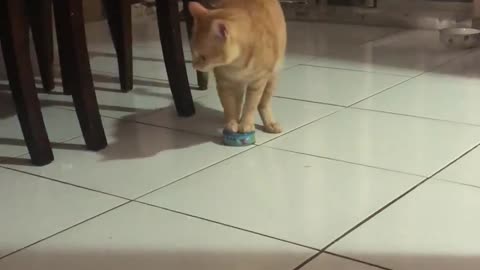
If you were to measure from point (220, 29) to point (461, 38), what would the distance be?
1.31 m

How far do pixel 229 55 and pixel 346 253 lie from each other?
0.48m

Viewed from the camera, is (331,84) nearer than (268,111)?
No

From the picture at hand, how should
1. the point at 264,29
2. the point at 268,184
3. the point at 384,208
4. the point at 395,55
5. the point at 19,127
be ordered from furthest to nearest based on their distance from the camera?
1. the point at 395,55
2. the point at 19,127
3. the point at 264,29
4. the point at 268,184
5. the point at 384,208

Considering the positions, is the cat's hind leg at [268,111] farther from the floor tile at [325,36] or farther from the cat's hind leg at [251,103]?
the floor tile at [325,36]

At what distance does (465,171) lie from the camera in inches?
55.8

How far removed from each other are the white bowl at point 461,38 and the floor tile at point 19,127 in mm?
1220

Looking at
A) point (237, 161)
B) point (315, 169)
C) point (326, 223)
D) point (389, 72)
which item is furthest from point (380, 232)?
point (389, 72)

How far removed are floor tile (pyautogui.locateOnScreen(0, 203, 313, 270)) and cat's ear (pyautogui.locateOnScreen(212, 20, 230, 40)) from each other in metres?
0.35

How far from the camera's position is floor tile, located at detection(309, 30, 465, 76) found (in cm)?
226

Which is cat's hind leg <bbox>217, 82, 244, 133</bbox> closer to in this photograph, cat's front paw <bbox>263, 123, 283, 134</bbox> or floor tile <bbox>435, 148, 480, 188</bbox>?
cat's front paw <bbox>263, 123, 283, 134</bbox>

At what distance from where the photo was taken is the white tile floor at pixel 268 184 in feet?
3.68

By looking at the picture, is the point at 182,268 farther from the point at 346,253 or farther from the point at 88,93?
the point at 88,93

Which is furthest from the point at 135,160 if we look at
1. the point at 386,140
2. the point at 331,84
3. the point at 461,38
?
the point at 461,38

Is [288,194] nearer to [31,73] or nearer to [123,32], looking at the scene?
[31,73]
